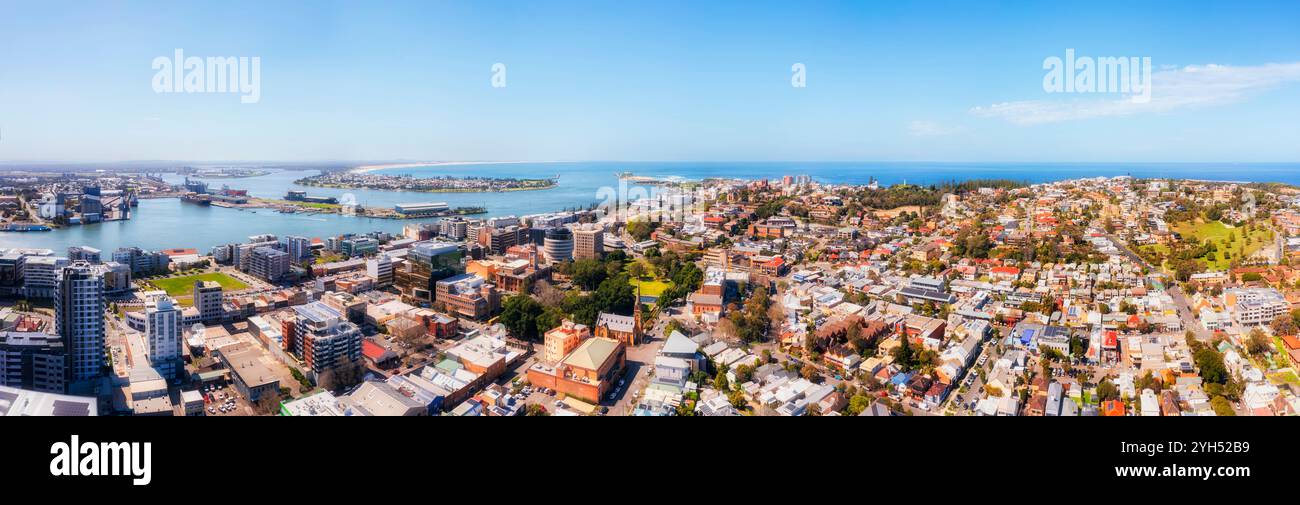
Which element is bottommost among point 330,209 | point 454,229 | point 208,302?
point 208,302

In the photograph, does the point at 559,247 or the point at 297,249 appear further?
the point at 297,249

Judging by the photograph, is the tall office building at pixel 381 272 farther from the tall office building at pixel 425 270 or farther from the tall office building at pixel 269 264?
the tall office building at pixel 269 264

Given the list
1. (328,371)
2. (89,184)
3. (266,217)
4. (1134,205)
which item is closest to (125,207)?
(89,184)

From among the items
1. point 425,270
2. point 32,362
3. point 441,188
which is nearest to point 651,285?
point 425,270

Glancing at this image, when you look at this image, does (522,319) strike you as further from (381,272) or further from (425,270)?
(381,272)

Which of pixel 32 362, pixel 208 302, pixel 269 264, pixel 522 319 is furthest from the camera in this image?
pixel 269 264

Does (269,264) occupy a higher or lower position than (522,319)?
higher

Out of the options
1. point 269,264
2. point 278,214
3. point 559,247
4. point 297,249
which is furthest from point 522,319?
point 278,214

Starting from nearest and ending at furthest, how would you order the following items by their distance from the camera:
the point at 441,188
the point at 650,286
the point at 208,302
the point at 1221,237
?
1. the point at 208,302
2. the point at 1221,237
3. the point at 650,286
4. the point at 441,188
